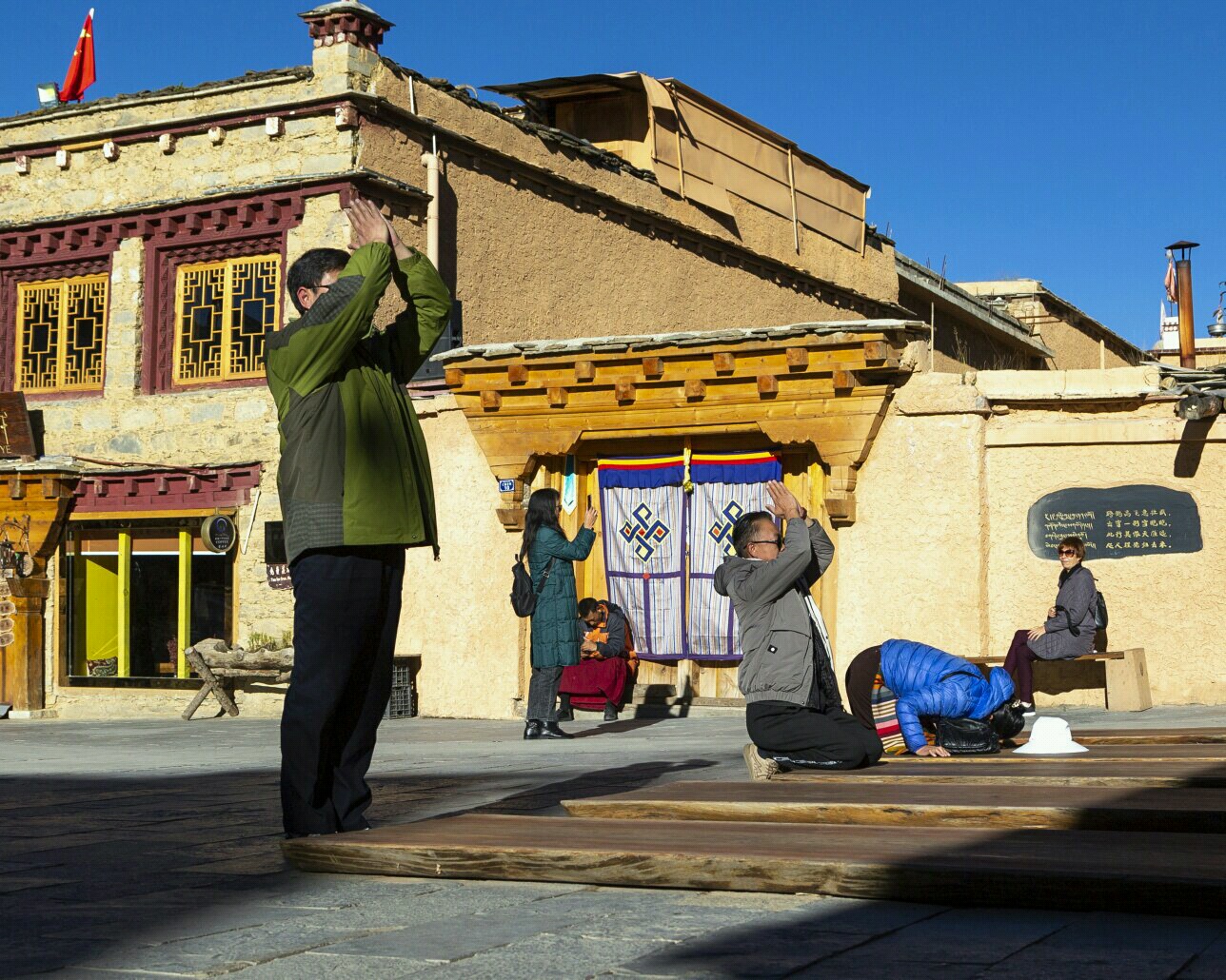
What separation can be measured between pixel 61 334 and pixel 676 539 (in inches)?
307

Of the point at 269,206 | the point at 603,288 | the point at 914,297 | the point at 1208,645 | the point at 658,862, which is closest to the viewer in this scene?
the point at 658,862

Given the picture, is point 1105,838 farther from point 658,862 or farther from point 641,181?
point 641,181

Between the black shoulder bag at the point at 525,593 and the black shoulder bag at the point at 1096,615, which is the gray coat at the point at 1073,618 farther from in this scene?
the black shoulder bag at the point at 525,593

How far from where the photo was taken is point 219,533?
16.9m

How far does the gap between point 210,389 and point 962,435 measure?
7.92m

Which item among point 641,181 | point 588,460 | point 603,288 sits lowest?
point 588,460

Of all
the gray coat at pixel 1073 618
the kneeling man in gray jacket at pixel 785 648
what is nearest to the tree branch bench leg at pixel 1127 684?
the gray coat at pixel 1073 618

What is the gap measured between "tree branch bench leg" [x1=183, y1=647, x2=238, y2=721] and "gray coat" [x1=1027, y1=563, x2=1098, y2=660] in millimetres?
8087

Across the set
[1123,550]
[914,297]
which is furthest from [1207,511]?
[914,297]

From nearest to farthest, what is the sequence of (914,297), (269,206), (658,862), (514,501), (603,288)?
(658,862) < (514,501) < (269,206) < (603,288) < (914,297)

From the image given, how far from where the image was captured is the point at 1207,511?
1337cm

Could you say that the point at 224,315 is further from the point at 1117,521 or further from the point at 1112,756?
the point at 1112,756

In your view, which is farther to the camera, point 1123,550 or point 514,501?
point 514,501

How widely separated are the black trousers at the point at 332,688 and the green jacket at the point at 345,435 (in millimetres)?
96
